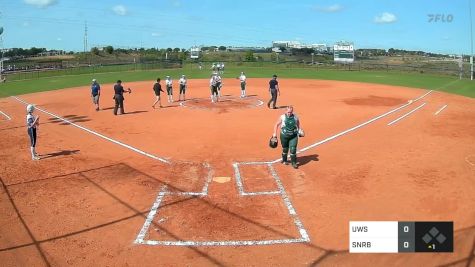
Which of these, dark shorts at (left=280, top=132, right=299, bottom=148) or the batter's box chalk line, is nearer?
the batter's box chalk line

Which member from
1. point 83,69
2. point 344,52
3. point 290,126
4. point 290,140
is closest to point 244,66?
point 344,52

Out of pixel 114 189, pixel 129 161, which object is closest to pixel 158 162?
pixel 129 161

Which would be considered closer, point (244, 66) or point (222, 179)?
point (222, 179)

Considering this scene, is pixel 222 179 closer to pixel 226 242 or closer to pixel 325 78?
pixel 226 242

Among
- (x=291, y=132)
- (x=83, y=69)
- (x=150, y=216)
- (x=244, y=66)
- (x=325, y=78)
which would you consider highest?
(x=244, y=66)

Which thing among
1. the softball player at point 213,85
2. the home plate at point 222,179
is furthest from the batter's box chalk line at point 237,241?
the softball player at point 213,85

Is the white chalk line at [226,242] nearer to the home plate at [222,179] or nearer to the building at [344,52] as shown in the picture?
the home plate at [222,179]

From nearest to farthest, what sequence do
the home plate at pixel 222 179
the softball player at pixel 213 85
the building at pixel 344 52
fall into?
1. the home plate at pixel 222 179
2. the softball player at pixel 213 85
3. the building at pixel 344 52

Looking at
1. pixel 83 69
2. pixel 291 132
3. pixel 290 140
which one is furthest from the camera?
pixel 83 69

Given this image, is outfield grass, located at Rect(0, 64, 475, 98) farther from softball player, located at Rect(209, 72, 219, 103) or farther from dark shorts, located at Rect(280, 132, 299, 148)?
dark shorts, located at Rect(280, 132, 299, 148)

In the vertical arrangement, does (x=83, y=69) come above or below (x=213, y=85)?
above
